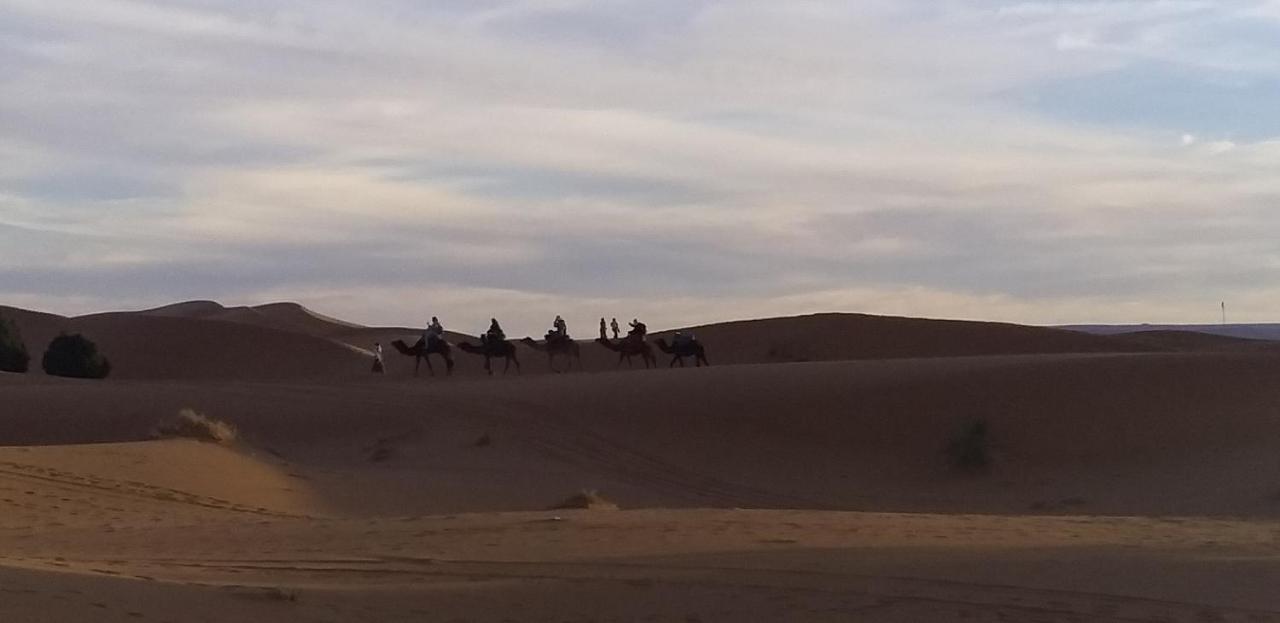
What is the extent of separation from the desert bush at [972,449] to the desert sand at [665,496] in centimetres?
Answer: 30

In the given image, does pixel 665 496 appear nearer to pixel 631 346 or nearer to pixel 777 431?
pixel 777 431

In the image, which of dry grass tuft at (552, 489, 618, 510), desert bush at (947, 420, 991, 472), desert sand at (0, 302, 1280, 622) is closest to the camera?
desert sand at (0, 302, 1280, 622)

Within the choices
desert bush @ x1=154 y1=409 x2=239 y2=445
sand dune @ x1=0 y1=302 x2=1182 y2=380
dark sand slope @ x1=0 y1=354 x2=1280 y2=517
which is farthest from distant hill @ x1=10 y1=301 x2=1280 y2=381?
desert bush @ x1=154 y1=409 x2=239 y2=445

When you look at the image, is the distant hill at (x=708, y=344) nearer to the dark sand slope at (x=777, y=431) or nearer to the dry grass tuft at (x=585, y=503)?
the dark sand slope at (x=777, y=431)

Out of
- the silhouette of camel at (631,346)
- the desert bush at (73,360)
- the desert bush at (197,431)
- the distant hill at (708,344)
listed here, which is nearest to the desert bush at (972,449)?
the desert bush at (197,431)

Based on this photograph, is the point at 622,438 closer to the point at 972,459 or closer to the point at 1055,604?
the point at 972,459

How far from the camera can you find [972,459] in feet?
95.8

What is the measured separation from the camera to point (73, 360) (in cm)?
5128

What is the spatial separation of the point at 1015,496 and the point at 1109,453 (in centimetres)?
355

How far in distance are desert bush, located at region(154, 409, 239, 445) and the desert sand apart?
0.61 metres

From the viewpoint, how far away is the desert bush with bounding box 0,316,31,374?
2062 inches

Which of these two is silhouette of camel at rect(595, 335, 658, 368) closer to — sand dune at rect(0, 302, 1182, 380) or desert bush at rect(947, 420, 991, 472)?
sand dune at rect(0, 302, 1182, 380)

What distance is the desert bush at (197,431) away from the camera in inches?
1107

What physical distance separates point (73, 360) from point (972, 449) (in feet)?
108
